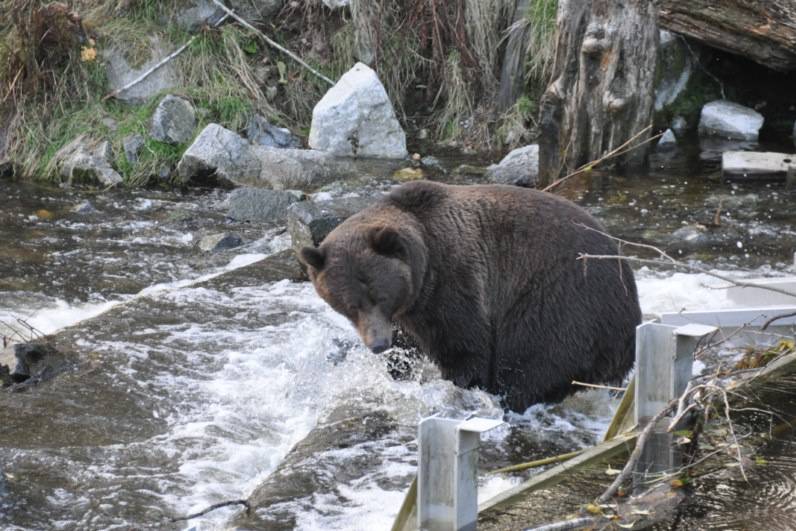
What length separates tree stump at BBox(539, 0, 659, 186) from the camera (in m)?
10.4

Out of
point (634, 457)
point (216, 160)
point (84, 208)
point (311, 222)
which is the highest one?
point (634, 457)

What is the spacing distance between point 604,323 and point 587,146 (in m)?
5.29

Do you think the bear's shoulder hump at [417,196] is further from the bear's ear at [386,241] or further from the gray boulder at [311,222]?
the gray boulder at [311,222]

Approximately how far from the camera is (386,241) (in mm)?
5449

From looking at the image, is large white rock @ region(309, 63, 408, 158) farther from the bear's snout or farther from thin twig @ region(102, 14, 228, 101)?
the bear's snout

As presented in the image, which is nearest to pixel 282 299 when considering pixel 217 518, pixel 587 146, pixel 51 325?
pixel 51 325

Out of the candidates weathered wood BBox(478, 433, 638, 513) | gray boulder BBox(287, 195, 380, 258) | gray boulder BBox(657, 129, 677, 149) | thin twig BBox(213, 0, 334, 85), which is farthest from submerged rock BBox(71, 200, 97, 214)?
weathered wood BBox(478, 433, 638, 513)

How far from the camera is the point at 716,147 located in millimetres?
12078

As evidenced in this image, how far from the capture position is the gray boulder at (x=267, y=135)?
41.9ft

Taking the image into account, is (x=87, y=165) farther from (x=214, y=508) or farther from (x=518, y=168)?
(x=214, y=508)

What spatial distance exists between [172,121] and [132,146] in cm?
53

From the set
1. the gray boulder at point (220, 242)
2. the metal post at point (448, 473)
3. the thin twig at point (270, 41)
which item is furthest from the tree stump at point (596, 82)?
the metal post at point (448, 473)

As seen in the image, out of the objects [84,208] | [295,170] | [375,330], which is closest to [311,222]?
[375,330]

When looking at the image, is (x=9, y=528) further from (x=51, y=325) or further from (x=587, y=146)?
(x=587, y=146)
